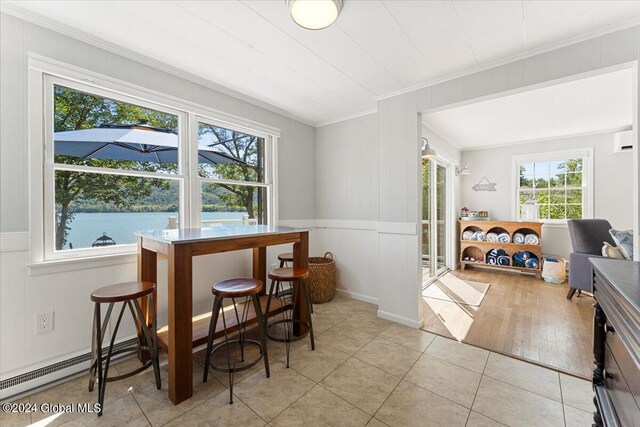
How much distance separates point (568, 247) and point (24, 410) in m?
6.77

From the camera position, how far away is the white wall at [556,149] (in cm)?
418

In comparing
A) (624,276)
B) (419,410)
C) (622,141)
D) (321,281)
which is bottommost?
(419,410)

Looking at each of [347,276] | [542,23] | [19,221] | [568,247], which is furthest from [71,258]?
[568,247]

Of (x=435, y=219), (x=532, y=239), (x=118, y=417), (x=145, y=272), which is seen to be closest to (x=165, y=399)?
(x=118, y=417)

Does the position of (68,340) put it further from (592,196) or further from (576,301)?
(592,196)

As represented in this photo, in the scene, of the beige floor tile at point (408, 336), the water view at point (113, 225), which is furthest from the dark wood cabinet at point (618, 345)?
the water view at point (113, 225)

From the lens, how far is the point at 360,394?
1708 mm

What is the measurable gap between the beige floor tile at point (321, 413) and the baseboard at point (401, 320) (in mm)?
1304

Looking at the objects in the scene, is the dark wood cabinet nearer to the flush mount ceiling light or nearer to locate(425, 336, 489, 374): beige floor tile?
locate(425, 336, 489, 374): beige floor tile

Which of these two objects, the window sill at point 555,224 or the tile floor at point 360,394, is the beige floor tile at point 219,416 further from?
the window sill at point 555,224

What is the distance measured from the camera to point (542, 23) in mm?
1749

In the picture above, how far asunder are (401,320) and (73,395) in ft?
8.70

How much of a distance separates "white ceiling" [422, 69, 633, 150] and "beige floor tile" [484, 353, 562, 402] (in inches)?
97.6

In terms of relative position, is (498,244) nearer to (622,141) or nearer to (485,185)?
(485,185)
